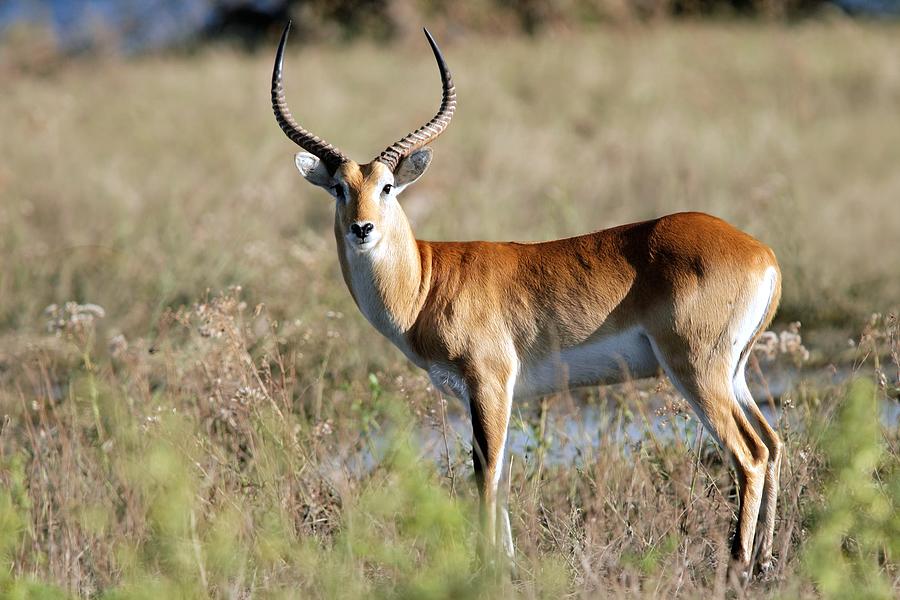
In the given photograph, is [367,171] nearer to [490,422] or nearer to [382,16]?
[490,422]

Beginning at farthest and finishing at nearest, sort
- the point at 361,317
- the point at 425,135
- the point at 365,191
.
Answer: the point at 361,317 → the point at 425,135 → the point at 365,191

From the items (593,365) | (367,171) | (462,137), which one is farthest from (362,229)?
(462,137)

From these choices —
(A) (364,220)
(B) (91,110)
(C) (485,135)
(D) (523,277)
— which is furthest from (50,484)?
(B) (91,110)

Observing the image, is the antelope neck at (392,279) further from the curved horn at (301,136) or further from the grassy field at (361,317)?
the grassy field at (361,317)

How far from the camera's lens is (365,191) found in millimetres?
5859

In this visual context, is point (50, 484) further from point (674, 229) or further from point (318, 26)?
point (318, 26)

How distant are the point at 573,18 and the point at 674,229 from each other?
17.1m

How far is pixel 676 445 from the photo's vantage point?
6.16 metres

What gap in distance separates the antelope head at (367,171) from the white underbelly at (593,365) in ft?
3.13

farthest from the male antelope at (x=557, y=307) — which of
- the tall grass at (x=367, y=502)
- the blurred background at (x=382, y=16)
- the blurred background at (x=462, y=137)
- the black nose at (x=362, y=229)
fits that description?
the blurred background at (x=382, y=16)

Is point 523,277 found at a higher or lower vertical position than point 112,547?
higher

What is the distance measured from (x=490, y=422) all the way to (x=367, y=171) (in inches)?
52.4

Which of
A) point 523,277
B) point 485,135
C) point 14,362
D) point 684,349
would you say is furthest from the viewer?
point 485,135

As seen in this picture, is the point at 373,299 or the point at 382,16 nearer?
the point at 373,299
